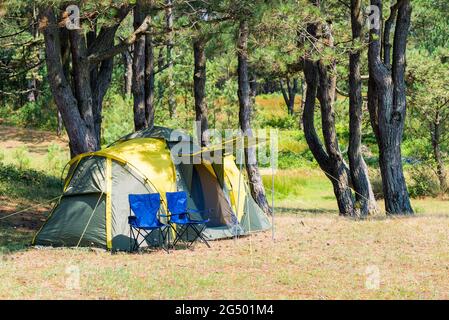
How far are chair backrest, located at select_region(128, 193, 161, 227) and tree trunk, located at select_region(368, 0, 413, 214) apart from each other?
6.13 meters

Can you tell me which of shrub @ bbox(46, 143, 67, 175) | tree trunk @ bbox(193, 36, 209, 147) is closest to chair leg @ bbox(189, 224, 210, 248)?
tree trunk @ bbox(193, 36, 209, 147)

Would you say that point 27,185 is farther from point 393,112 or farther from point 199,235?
point 393,112

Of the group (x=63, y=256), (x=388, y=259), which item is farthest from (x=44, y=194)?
(x=388, y=259)

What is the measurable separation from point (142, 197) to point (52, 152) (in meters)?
11.0

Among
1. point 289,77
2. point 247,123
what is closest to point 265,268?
point 247,123

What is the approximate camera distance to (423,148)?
25969mm

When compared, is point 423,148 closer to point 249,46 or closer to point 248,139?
point 249,46

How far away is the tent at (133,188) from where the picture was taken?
1044 cm

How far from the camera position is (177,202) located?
35.0 feet

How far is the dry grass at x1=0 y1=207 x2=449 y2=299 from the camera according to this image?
25.1 feet

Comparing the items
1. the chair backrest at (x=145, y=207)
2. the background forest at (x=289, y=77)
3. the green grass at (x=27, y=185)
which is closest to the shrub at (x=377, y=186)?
the background forest at (x=289, y=77)

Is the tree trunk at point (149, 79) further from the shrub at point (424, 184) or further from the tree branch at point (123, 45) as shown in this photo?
the shrub at point (424, 184)

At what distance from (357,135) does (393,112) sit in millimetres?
1161

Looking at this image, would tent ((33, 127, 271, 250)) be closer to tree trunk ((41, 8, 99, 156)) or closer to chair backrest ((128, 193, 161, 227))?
chair backrest ((128, 193, 161, 227))
